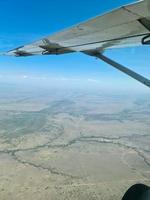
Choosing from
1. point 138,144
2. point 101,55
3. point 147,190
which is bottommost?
point 138,144

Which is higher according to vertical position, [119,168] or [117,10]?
[117,10]

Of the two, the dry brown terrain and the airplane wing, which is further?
the dry brown terrain

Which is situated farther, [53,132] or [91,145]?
[53,132]

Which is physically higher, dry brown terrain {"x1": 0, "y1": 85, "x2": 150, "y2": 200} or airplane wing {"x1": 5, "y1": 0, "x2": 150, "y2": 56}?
airplane wing {"x1": 5, "y1": 0, "x2": 150, "y2": 56}

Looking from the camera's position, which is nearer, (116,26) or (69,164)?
(116,26)

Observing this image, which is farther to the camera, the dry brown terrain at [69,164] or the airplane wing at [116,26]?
the dry brown terrain at [69,164]

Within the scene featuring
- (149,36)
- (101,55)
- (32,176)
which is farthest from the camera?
(32,176)

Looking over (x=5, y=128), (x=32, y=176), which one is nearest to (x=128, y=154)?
(x=32, y=176)

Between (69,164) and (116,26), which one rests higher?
(116,26)

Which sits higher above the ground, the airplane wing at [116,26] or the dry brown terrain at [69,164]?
the airplane wing at [116,26]

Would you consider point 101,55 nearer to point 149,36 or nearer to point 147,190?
point 149,36

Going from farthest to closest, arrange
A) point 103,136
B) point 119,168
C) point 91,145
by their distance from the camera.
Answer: point 103,136
point 91,145
point 119,168
